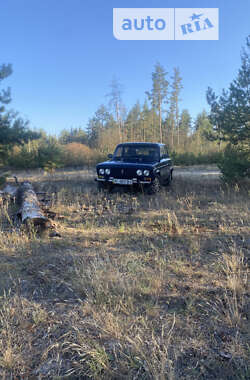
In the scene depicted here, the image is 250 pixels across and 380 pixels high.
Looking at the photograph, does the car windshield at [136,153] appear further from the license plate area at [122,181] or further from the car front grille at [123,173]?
the license plate area at [122,181]

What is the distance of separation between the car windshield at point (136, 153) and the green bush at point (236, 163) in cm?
257

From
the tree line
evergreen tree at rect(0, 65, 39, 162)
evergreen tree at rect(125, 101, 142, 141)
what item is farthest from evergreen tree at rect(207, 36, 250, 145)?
evergreen tree at rect(125, 101, 142, 141)

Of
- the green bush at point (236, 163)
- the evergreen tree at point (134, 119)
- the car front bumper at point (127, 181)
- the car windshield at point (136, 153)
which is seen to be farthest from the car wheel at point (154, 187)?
the evergreen tree at point (134, 119)

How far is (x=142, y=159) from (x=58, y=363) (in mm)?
6921

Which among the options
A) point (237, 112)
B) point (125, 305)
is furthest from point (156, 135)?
point (125, 305)

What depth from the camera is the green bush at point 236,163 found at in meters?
8.24

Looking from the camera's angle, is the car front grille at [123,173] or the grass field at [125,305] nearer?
the grass field at [125,305]

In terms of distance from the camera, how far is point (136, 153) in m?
8.44

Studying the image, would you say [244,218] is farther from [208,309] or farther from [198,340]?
[198,340]

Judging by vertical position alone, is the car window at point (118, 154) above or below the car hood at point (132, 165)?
above

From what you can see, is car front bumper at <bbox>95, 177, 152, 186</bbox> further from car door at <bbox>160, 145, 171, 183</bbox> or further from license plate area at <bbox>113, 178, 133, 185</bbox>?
car door at <bbox>160, 145, 171, 183</bbox>

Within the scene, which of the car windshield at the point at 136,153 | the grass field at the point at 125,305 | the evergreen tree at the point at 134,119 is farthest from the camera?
the evergreen tree at the point at 134,119

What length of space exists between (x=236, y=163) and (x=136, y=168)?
12.2 ft

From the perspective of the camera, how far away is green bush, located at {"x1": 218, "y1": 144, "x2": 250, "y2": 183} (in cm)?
824
